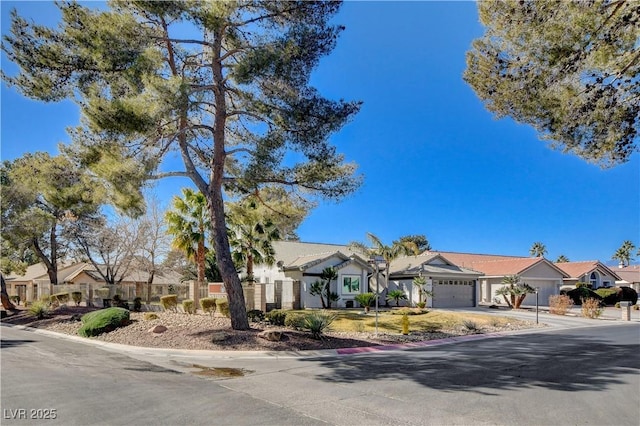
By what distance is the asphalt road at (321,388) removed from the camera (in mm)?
6984

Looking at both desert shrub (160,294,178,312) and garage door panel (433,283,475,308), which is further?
garage door panel (433,283,475,308)

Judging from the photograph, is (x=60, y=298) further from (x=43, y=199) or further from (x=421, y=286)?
(x=421, y=286)

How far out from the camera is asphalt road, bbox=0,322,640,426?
698 cm

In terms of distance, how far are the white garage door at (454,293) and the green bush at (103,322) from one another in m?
23.8

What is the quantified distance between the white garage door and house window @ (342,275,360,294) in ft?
20.1

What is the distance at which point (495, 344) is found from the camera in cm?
1673

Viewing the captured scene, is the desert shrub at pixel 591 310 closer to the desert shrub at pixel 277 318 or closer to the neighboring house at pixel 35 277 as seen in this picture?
the desert shrub at pixel 277 318

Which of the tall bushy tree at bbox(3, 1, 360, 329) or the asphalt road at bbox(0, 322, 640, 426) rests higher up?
the tall bushy tree at bbox(3, 1, 360, 329)

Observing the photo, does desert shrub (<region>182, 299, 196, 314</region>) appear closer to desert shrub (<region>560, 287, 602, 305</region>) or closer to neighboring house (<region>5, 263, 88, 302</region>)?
neighboring house (<region>5, 263, 88, 302</region>)

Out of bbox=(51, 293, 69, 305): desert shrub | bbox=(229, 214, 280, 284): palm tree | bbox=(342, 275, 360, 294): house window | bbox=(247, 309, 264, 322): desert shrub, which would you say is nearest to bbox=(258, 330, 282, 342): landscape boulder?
bbox=(247, 309, 264, 322): desert shrub

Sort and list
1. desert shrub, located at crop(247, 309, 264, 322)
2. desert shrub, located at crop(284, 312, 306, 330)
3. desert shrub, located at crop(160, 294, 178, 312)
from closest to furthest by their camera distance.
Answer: desert shrub, located at crop(284, 312, 306, 330)
desert shrub, located at crop(247, 309, 264, 322)
desert shrub, located at crop(160, 294, 178, 312)

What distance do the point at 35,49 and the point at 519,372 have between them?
639 inches

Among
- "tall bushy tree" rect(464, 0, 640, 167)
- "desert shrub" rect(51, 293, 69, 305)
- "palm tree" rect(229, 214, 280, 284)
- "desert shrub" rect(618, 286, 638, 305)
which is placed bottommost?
"desert shrub" rect(618, 286, 638, 305)

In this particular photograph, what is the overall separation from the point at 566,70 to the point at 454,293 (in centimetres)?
2776
